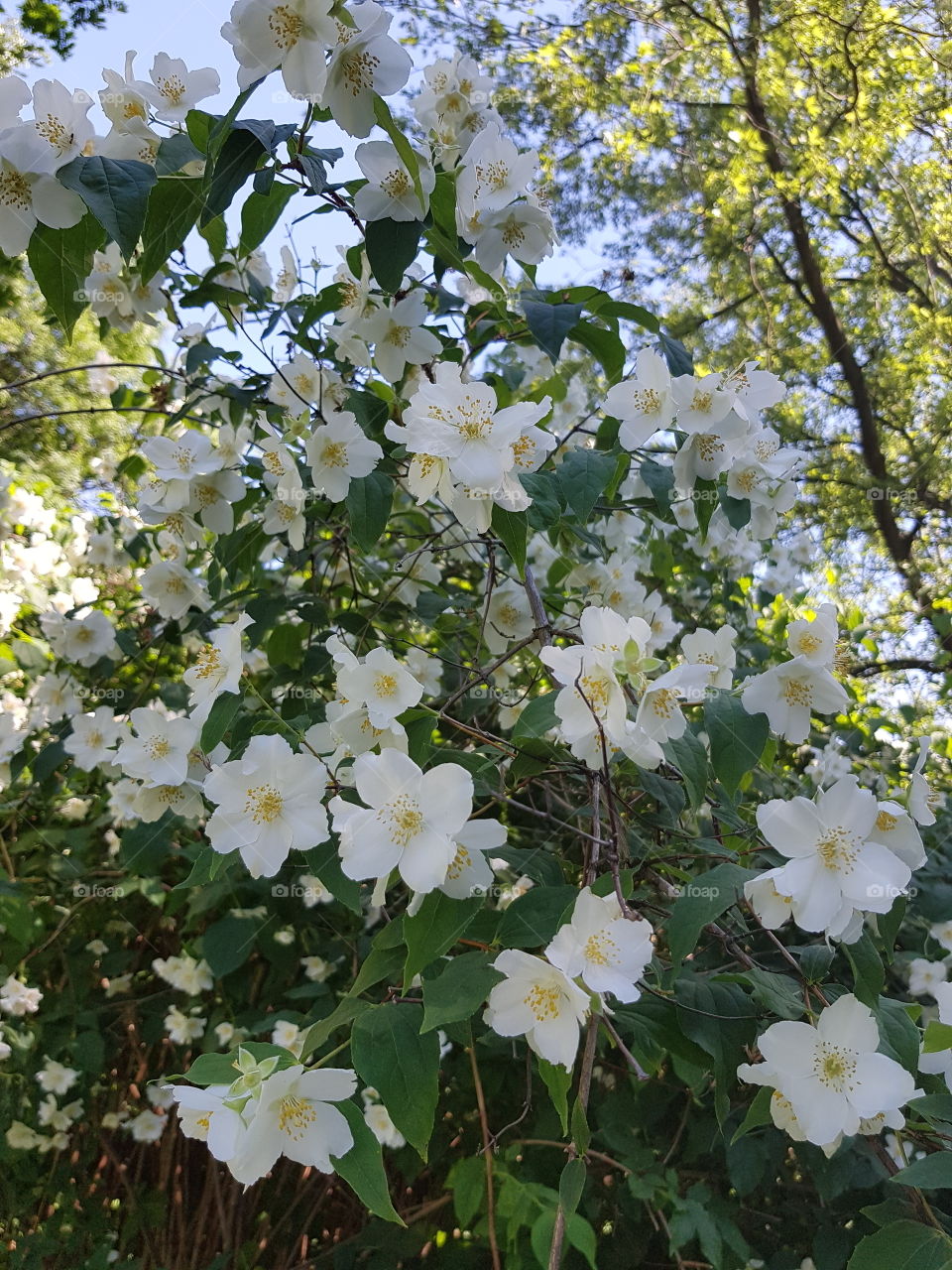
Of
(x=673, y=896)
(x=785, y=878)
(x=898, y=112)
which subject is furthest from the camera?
(x=898, y=112)

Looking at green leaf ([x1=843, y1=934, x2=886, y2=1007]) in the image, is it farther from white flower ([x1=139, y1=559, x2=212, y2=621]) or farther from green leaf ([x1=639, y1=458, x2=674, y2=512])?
white flower ([x1=139, y1=559, x2=212, y2=621])

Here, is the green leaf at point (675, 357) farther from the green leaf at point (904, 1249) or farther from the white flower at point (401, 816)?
the green leaf at point (904, 1249)

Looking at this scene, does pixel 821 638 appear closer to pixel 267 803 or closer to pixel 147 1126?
pixel 267 803

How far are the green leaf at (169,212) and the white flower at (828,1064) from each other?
0.98m

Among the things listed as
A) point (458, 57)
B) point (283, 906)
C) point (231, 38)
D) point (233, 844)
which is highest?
point (458, 57)

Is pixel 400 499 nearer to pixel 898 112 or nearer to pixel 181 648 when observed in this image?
pixel 181 648

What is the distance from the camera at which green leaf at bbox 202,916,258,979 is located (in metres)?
1.51

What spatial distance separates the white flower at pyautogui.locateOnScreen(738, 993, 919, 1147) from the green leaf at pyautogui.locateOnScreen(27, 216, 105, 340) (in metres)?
1.00

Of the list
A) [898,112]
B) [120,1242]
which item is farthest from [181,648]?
[898,112]

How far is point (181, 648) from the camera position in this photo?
2.22 meters

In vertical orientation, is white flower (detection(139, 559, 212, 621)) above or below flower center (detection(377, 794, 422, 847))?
above

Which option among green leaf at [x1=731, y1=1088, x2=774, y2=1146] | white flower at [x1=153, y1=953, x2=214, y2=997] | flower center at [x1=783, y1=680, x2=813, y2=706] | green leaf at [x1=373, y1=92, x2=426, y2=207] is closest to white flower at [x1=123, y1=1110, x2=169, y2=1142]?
white flower at [x1=153, y1=953, x2=214, y2=997]

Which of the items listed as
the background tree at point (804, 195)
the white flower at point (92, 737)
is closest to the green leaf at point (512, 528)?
the white flower at point (92, 737)

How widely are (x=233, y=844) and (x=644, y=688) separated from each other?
1.48ft
